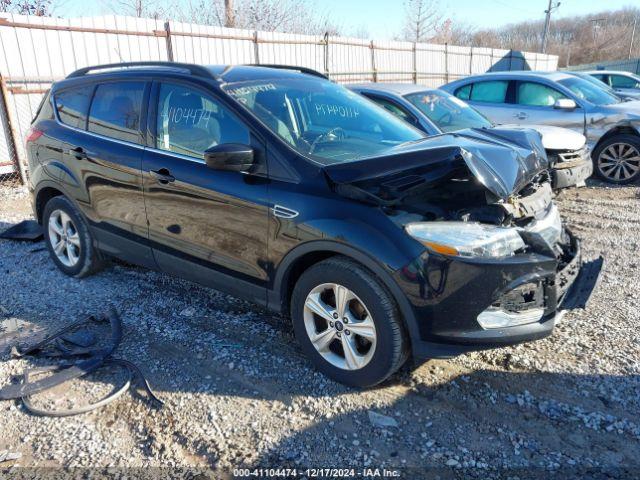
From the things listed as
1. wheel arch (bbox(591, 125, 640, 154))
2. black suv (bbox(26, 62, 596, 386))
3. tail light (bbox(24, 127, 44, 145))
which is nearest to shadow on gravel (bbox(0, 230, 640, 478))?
black suv (bbox(26, 62, 596, 386))

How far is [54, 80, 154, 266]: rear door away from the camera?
3989 mm

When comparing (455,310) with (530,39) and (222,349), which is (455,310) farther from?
(530,39)

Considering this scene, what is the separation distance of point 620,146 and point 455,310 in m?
7.11

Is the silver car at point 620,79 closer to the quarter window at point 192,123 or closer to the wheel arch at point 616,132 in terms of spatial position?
the wheel arch at point 616,132

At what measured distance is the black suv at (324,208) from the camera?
2773 millimetres

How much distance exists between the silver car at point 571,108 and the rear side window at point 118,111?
6.83 meters

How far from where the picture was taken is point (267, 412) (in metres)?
2.96

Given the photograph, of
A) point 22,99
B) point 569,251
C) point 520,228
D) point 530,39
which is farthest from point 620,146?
point 530,39

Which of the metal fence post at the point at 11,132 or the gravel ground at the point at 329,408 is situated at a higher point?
the metal fence post at the point at 11,132

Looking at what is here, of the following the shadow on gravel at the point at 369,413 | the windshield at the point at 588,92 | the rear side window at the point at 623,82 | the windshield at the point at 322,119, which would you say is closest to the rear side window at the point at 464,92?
the windshield at the point at 588,92

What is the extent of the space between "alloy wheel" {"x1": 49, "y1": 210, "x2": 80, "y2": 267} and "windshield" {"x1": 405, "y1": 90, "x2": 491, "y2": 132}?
4.34 metres

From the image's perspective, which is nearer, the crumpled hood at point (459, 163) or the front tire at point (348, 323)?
the crumpled hood at point (459, 163)

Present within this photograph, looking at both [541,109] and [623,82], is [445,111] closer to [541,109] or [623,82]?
[541,109]

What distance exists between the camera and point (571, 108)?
8.48 meters
